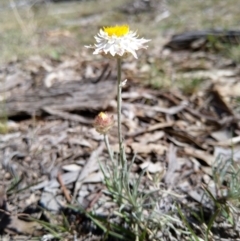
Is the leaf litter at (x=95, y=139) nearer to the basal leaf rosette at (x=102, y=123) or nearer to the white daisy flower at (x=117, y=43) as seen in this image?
the basal leaf rosette at (x=102, y=123)

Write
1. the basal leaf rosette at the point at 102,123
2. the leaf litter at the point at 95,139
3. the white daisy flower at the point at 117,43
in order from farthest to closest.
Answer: the leaf litter at the point at 95,139 < the basal leaf rosette at the point at 102,123 < the white daisy flower at the point at 117,43

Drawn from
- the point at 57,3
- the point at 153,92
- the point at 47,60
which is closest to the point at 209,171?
the point at 153,92

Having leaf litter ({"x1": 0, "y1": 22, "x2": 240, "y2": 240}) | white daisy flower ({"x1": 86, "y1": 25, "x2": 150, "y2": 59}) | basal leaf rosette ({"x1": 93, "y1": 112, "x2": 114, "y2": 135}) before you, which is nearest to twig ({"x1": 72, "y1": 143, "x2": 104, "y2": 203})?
leaf litter ({"x1": 0, "y1": 22, "x2": 240, "y2": 240})

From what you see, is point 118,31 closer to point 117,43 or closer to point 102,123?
point 117,43

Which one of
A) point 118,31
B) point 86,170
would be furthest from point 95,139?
point 118,31

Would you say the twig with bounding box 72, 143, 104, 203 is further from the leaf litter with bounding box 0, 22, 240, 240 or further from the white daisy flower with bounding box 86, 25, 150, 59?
the white daisy flower with bounding box 86, 25, 150, 59

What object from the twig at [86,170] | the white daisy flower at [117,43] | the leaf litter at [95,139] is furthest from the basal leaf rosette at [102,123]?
the twig at [86,170]

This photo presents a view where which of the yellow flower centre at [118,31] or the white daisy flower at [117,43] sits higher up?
the yellow flower centre at [118,31]

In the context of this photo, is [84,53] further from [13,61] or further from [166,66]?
[166,66]

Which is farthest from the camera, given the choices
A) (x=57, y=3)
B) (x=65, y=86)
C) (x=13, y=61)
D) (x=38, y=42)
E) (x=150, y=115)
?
(x=57, y=3)
